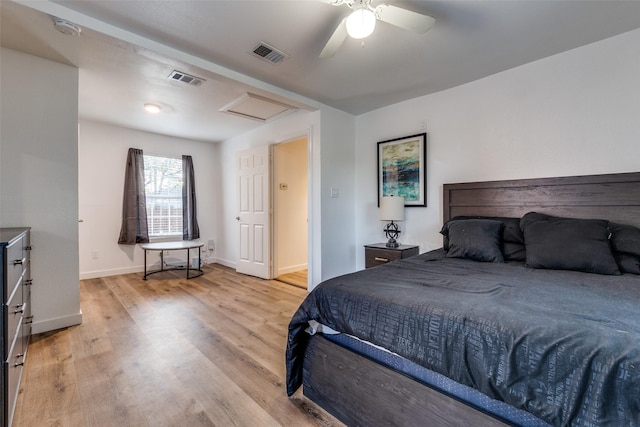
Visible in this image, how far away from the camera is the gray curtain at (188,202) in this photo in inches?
205

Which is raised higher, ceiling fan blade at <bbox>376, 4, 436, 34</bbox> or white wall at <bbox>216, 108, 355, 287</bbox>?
ceiling fan blade at <bbox>376, 4, 436, 34</bbox>

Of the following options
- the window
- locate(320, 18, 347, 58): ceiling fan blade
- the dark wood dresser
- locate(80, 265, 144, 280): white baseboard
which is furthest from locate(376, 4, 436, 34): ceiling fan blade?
locate(80, 265, 144, 280): white baseboard

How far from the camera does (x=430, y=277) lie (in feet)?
5.42

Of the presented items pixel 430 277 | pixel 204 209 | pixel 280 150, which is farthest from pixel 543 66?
pixel 204 209

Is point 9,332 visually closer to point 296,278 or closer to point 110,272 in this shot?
point 296,278

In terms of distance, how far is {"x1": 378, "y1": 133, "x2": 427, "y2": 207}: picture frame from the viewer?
330 cm

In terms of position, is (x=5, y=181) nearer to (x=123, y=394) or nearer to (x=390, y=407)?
(x=123, y=394)

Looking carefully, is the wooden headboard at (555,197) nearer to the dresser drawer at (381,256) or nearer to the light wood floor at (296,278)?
the dresser drawer at (381,256)

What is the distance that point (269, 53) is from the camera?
7.84 feet

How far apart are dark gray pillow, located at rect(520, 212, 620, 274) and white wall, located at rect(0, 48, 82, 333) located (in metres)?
3.82

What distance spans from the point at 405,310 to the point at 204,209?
5120 mm

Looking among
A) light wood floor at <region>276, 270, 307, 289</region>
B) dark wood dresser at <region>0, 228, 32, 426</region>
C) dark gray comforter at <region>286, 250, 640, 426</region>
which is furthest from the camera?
light wood floor at <region>276, 270, 307, 289</region>

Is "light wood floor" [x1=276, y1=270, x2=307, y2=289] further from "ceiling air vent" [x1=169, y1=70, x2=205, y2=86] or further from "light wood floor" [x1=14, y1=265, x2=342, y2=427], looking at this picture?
"ceiling air vent" [x1=169, y1=70, x2=205, y2=86]

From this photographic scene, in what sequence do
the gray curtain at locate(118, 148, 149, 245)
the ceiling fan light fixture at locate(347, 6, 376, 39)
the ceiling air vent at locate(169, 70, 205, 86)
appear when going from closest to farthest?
the ceiling fan light fixture at locate(347, 6, 376, 39) < the ceiling air vent at locate(169, 70, 205, 86) < the gray curtain at locate(118, 148, 149, 245)
